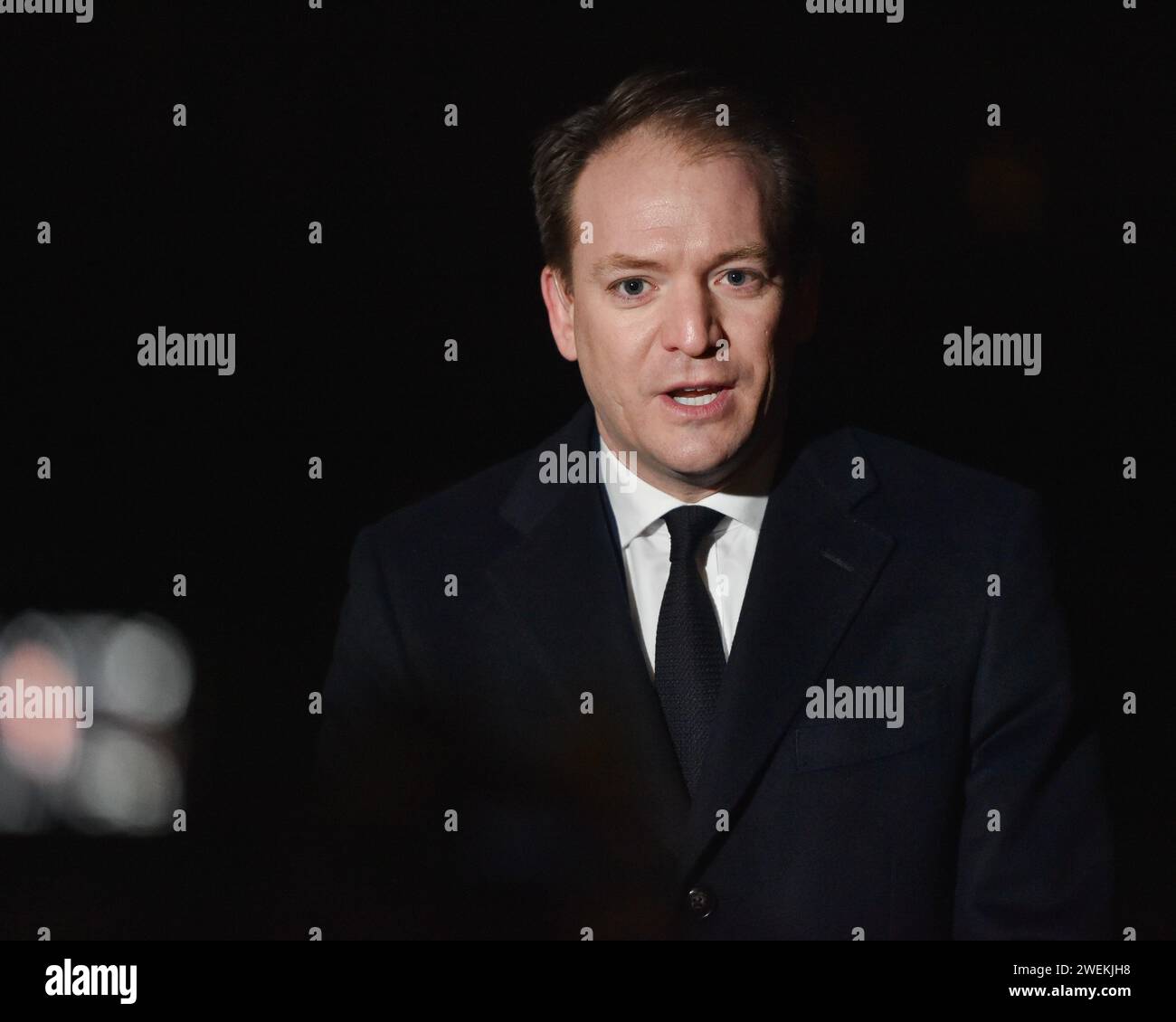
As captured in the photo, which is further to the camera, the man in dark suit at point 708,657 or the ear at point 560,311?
the ear at point 560,311

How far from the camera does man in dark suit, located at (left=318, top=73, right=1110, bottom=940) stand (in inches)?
98.7

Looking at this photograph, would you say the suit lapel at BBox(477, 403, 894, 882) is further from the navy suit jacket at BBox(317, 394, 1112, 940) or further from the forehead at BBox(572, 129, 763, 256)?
the forehead at BBox(572, 129, 763, 256)

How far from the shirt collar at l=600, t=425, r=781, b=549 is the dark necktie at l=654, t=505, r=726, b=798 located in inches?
3.4

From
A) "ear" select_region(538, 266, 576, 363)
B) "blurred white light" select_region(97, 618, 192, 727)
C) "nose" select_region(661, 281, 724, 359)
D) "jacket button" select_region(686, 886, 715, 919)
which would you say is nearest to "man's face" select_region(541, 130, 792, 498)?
"nose" select_region(661, 281, 724, 359)

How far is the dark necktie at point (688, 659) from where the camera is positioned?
2.52 metres

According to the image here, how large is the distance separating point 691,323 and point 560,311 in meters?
0.37

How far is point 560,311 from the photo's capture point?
2742 mm

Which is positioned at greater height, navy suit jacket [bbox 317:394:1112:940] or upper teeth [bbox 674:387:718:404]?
upper teeth [bbox 674:387:718:404]

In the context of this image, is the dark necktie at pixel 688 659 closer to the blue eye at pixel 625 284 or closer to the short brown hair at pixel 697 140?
the blue eye at pixel 625 284

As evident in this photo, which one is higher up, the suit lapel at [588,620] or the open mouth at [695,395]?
the open mouth at [695,395]

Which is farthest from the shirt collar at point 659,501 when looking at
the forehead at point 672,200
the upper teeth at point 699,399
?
the forehead at point 672,200

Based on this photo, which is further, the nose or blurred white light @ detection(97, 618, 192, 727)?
blurred white light @ detection(97, 618, 192, 727)

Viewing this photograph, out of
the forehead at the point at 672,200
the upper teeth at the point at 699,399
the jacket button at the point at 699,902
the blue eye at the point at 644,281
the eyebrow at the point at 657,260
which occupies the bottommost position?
the jacket button at the point at 699,902

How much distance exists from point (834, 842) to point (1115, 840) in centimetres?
65
